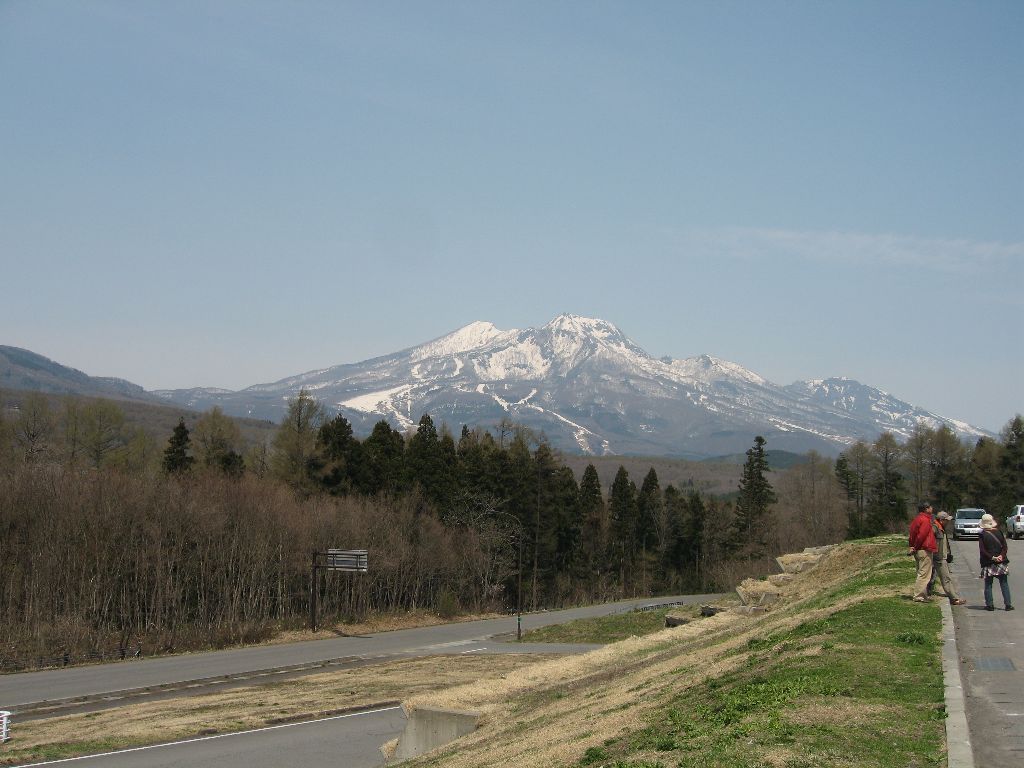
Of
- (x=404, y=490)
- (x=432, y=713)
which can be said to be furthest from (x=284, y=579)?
(x=432, y=713)

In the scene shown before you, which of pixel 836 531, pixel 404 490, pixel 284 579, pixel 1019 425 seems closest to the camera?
pixel 284 579

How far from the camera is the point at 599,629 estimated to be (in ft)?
203

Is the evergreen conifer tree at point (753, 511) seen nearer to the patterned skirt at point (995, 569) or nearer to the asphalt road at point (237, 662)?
the asphalt road at point (237, 662)

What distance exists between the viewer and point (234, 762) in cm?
2462

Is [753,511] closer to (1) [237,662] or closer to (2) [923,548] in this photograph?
(1) [237,662]

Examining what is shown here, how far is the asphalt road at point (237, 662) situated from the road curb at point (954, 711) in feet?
101

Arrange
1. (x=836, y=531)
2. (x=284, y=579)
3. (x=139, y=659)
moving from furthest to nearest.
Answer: (x=836, y=531)
(x=284, y=579)
(x=139, y=659)

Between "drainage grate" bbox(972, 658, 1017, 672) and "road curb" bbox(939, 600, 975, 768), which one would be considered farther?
"drainage grate" bbox(972, 658, 1017, 672)

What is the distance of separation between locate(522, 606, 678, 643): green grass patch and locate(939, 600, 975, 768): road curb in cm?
4401

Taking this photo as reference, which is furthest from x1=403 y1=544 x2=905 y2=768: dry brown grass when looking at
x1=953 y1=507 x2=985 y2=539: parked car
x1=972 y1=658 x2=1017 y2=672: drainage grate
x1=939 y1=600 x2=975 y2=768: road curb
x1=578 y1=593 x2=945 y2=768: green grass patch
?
x1=953 y1=507 x2=985 y2=539: parked car

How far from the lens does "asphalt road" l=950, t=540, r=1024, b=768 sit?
951cm

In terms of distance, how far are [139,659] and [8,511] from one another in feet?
43.8

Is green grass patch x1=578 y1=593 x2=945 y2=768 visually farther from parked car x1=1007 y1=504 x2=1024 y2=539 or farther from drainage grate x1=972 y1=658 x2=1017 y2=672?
parked car x1=1007 y1=504 x2=1024 y2=539

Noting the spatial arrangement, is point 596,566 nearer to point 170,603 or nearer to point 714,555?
point 714,555
